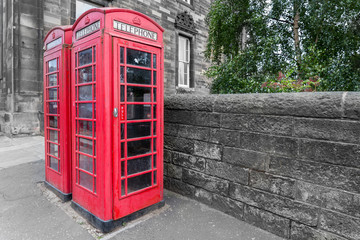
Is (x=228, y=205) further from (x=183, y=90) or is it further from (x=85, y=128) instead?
(x=183, y=90)

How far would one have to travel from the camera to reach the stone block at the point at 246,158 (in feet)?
8.27

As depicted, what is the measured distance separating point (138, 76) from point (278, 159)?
6.22 ft

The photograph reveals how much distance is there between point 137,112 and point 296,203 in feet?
6.72

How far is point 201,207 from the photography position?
3072mm

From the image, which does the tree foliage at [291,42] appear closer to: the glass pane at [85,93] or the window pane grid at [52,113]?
the glass pane at [85,93]

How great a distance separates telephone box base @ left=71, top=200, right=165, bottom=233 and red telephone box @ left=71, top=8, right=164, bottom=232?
12 millimetres

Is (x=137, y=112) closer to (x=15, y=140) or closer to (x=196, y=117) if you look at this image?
(x=196, y=117)

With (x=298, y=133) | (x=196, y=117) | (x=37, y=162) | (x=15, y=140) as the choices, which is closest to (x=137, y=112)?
(x=196, y=117)

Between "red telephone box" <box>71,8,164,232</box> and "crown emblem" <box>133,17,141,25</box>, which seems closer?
"red telephone box" <box>71,8,164,232</box>

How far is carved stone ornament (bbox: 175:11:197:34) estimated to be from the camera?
13445 mm

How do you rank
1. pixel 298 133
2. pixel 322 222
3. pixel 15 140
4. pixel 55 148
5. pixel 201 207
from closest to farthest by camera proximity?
pixel 322 222
pixel 298 133
pixel 201 207
pixel 55 148
pixel 15 140

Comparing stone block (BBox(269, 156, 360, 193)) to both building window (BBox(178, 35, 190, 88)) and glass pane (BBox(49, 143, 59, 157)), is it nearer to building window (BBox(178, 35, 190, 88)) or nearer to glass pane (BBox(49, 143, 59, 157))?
glass pane (BBox(49, 143, 59, 157))

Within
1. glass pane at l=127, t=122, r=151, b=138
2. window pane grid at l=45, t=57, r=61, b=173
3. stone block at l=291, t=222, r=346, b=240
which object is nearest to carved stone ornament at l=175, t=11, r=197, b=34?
window pane grid at l=45, t=57, r=61, b=173

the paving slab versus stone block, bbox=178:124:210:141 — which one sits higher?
stone block, bbox=178:124:210:141
